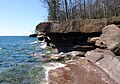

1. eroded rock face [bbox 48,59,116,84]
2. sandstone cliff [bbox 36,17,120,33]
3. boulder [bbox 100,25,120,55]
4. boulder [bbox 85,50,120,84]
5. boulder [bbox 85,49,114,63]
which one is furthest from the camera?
sandstone cliff [bbox 36,17,120,33]

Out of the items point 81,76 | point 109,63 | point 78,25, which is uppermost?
point 78,25

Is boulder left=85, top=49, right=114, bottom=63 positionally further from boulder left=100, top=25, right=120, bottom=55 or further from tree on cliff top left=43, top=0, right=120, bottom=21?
tree on cliff top left=43, top=0, right=120, bottom=21

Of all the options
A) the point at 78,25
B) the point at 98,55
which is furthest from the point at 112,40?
the point at 78,25

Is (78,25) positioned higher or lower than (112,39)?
higher

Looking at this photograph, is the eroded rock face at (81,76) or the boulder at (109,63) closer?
the boulder at (109,63)

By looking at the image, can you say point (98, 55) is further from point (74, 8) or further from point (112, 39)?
point (74, 8)

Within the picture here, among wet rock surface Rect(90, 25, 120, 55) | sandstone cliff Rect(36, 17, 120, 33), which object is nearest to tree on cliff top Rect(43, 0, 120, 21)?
sandstone cliff Rect(36, 17, 120, 33)

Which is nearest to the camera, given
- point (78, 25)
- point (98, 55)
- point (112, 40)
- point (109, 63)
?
point (109, 63)

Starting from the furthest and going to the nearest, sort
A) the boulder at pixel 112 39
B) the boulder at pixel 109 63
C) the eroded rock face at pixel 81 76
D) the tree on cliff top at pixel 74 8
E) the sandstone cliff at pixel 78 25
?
the tree on cliff top at pixel 74 8 → the sandstone cliff at pixel 78 25 → the boulder at pixel 112 39 → the eroded rock face at pixel 81 76 → the boulder at pixel 109 63

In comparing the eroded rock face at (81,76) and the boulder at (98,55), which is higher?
the boulder at (98,55)

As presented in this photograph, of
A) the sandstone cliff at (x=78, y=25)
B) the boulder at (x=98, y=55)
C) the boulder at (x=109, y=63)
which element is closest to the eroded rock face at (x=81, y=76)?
the boulder at (x=109, y=63)

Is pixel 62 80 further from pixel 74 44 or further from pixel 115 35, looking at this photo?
pixel 74 44

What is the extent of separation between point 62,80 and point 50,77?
138 centimetres

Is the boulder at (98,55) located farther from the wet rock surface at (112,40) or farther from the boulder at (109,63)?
the wet rock surface at (112,40)
